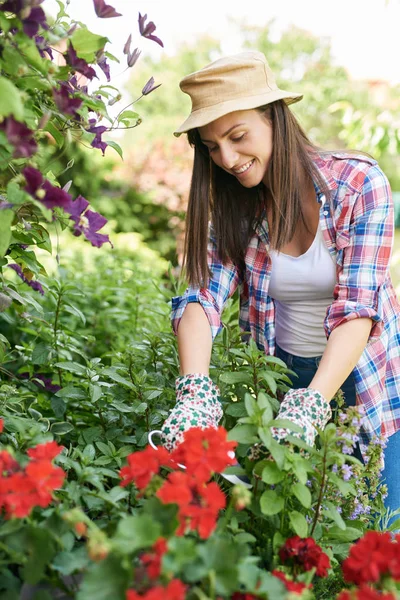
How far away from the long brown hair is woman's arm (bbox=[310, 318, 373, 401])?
1.24ft

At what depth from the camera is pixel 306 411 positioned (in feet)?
4.05

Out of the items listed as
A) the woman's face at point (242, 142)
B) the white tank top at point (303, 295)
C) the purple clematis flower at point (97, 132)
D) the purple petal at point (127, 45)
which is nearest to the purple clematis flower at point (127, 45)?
the purple petal at point (127, 45)

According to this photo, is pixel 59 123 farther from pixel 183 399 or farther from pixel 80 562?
pixel 80 562

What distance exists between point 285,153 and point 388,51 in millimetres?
4911

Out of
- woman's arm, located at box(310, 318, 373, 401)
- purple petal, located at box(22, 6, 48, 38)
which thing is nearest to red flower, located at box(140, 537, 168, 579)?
woman's arm, located at box(310, 318, 373, 401)

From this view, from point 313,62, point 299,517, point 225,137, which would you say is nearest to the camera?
point 299,517

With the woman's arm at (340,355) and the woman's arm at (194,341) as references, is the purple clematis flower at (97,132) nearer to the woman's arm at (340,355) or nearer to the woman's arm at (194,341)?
the woman's arm at (194,341)

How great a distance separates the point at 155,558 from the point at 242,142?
113 cm

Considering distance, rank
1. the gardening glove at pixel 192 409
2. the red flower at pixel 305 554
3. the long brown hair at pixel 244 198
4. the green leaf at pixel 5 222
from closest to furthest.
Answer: the red flower at pixel 305 554 → the green leaf at pixel 5 222 → the gardening glove at pixel 192 409 → the long brown hair at pixel 244 198

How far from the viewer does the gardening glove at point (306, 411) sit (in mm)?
1163

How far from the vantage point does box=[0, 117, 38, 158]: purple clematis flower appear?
0.97 metres

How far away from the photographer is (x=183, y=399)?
4.45 feet

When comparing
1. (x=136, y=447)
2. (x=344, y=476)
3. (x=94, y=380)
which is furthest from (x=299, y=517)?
(x=94, y=380)

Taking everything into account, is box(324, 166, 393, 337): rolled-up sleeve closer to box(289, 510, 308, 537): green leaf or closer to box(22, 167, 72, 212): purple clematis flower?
box(289, 510, 308, 537): green leaf
